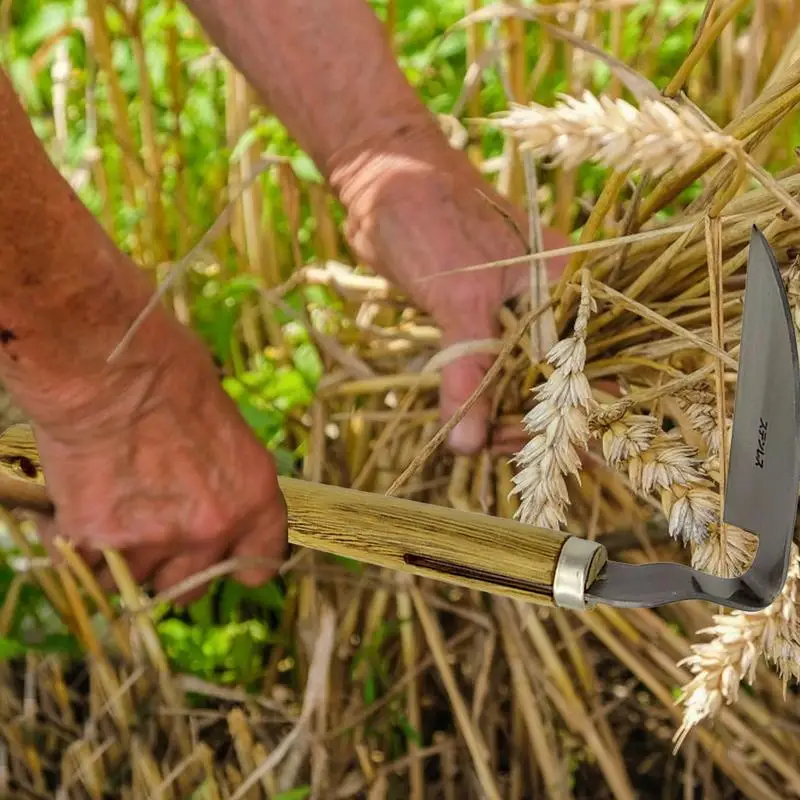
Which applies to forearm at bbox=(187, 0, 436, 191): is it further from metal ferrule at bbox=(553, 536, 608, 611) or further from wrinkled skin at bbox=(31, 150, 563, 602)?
metal ferrule at bbox=(553, 536, 608, 611)

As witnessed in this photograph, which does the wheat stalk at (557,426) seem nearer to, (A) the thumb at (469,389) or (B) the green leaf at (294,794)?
(A) the thumb at (469,389)

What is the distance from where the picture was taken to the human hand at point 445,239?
85 cm

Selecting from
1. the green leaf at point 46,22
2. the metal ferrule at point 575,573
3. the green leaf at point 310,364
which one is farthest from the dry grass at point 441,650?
the green leaf at point 46,22

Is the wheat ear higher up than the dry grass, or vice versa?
the wheat ear

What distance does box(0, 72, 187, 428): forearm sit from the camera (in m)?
0.71

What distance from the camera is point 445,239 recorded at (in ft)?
2.89

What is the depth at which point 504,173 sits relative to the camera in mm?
1203

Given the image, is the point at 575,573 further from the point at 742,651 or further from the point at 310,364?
the point at 310,364

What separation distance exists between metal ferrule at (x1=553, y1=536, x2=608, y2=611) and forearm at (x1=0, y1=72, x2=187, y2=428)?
434 mm

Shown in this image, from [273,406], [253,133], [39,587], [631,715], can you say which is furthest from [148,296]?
[631,715]

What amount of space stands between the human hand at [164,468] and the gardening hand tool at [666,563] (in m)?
0.22

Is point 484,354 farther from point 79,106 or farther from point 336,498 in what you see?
point 79,106

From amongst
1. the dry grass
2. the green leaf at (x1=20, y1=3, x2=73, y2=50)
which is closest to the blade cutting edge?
the dry grass

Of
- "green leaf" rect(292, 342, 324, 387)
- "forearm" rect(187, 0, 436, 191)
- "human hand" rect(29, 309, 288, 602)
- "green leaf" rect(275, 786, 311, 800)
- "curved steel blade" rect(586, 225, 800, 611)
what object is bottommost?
"green leaf" rect(275, 786, 311, 800)
